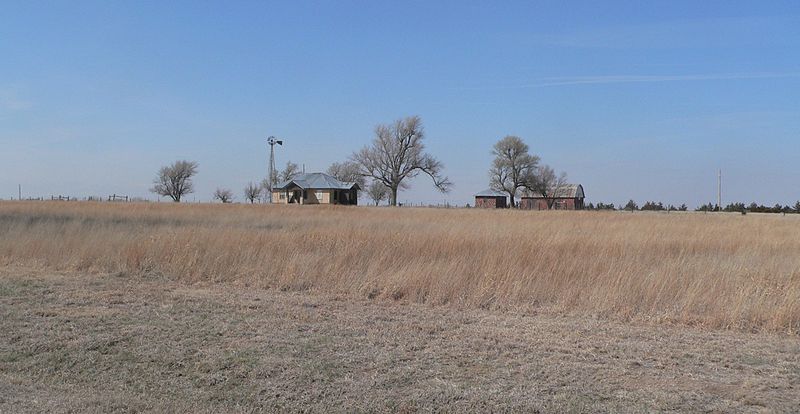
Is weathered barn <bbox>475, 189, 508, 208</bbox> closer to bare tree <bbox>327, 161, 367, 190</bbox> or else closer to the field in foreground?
bare tree <bbox>327, 161, 367, 190</bbox>

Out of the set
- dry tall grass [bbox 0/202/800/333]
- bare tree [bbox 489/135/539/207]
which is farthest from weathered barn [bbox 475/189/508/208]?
dry tall grass [bbox 0/202/800/333]

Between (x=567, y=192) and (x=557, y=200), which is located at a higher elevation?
(x=567, y=192)

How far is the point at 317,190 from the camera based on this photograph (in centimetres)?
7781

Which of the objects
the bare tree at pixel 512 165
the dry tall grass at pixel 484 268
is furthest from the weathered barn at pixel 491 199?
the dry tall grass at pixel 484 268

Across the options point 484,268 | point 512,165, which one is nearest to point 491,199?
point 512,165

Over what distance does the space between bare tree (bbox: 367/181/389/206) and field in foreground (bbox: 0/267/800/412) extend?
9198cm

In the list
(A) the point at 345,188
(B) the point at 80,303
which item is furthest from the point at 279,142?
(B) the point at 80,303

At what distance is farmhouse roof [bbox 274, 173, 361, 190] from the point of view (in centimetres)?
7756

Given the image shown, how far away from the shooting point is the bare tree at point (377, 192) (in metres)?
99.9

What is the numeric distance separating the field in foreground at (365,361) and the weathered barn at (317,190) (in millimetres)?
69284

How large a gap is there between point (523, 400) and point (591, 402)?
0.49 m

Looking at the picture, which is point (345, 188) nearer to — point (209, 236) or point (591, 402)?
point (209, 236)

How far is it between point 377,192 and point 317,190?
24.5m

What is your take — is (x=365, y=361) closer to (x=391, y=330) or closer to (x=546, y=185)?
(x=391, y=330)
